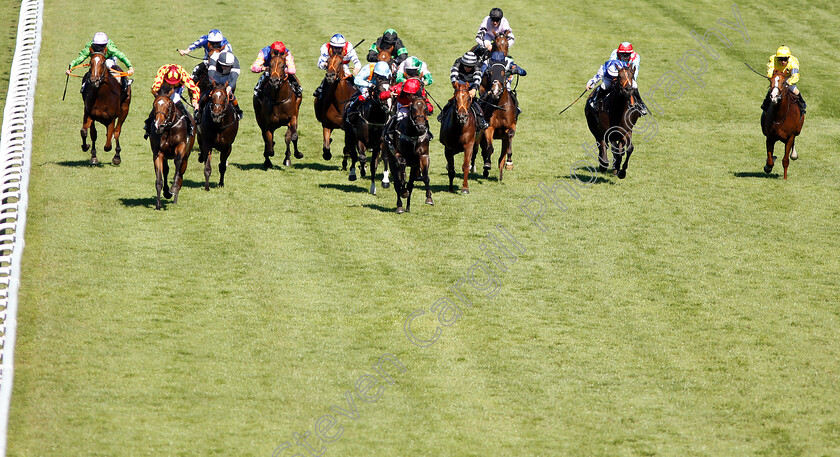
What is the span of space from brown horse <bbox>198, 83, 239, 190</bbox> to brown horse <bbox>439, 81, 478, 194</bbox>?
4.17m

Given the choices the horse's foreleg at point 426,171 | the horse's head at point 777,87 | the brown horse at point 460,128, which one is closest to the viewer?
the horse's foreleg at point 426,171

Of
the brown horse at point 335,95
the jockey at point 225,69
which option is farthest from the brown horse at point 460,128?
the jockey at point 225,69

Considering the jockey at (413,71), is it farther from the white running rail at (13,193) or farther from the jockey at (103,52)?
the white running rail at (13,193)

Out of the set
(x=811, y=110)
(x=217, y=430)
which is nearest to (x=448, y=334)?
(x=217, y=430)

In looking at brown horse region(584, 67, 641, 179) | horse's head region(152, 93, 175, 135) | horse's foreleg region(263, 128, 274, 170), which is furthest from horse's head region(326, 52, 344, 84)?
brown horse region(584, 67, 641, 179)

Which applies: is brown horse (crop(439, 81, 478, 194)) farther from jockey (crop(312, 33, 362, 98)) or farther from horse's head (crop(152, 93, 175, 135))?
horse's head (crop(152, 93, 175, 135))

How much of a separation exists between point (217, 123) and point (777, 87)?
461 inches

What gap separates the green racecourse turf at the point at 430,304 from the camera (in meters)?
11.3

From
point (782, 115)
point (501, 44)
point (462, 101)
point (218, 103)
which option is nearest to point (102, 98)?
point (218, 103)

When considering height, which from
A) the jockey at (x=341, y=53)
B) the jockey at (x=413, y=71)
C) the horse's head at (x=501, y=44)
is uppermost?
the horse's head at (x=501, y=44)

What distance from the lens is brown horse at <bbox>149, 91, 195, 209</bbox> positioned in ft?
58.6

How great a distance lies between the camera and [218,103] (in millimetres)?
19344

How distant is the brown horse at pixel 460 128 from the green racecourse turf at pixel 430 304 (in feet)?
2.99

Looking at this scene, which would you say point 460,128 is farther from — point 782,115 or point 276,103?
point 782,115
